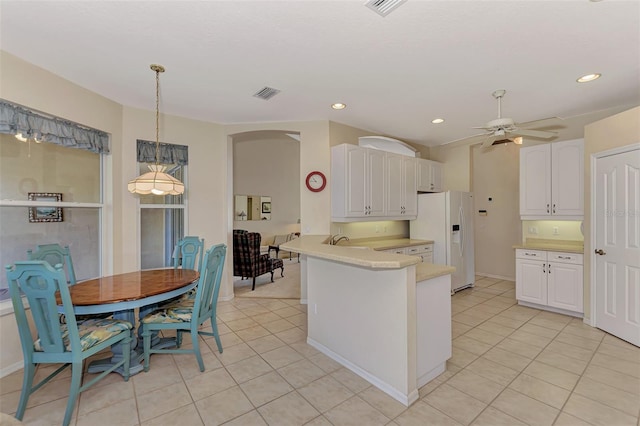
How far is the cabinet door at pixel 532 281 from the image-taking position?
3.97 m

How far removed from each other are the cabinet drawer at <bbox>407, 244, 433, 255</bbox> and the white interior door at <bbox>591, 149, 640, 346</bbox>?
2.09 metres

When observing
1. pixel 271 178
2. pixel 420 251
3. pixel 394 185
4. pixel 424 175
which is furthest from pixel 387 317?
pixel 271 178

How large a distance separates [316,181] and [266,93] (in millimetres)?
1511

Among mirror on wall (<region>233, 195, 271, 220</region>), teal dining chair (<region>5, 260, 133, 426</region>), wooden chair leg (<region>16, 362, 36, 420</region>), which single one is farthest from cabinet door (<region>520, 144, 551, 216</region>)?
mirror on wall (<region>233, 195, 271, 220</region>)

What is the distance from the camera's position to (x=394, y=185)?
4852 millimetres

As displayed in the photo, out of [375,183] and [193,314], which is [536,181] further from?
[193,314]

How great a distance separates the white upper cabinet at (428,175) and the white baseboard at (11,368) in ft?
18.5

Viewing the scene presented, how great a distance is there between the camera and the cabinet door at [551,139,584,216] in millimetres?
3785

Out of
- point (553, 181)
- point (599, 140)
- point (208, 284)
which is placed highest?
point (599, 140)

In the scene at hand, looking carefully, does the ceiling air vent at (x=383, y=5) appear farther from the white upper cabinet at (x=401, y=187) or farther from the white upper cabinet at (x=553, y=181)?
the white upper cabinet at (x=553, y=181)

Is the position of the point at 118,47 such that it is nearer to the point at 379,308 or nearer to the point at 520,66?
the point at 379,308

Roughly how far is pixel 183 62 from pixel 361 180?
8.87 feet

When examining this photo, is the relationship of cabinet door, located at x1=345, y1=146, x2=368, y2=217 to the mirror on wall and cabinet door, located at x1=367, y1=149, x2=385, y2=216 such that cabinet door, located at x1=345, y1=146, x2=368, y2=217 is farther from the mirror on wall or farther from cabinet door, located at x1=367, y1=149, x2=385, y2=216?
the mirror on wall

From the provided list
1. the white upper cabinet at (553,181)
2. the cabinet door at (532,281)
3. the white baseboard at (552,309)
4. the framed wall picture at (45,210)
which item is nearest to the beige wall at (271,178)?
the framed wall picture at (45,210)
